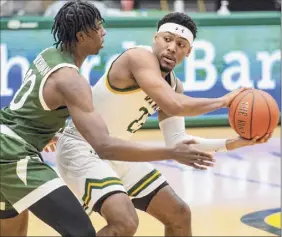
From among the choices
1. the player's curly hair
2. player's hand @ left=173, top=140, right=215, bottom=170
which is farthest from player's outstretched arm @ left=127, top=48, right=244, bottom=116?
player's hand @ left=173, top=140, right=215, bottom=170

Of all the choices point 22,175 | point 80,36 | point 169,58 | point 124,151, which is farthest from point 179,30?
point 22,175

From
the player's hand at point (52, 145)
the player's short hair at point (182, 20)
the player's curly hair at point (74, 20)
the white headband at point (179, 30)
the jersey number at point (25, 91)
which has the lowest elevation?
the player's hand at point (52, 145)

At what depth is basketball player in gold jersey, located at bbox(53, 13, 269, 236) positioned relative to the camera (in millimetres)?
4719

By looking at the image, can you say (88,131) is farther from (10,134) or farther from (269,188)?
(269,188)

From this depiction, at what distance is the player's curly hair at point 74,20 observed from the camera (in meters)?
4.62

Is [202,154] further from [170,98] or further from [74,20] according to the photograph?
[74,20]

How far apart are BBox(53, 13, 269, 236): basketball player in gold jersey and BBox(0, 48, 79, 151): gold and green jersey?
0.34 m

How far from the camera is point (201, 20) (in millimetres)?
11133

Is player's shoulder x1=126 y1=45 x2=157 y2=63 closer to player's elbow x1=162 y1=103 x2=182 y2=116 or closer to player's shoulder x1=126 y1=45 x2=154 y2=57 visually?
player's shoulder x1=126 y1=45 x2=154 y2=57

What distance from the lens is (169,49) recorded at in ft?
16.4

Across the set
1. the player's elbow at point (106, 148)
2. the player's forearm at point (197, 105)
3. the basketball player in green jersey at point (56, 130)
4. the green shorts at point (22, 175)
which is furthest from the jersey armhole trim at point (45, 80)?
the player's forearm at point (197, 105)

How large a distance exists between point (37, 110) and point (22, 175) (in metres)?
0.36

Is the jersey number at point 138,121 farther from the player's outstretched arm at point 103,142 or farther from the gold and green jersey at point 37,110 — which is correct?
the player's outstretched arm at point 103,142

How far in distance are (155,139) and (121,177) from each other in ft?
16.8
